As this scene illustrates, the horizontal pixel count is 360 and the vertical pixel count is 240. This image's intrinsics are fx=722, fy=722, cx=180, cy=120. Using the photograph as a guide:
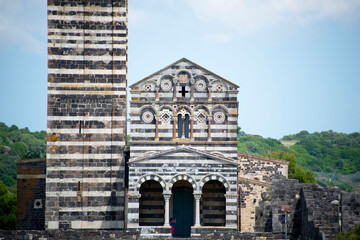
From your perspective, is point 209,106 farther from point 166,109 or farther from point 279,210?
point 279,210

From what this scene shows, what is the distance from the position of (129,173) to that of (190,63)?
312 inches

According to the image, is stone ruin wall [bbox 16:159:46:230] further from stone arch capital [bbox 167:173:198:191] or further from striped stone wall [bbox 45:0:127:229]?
stone arch capital [bbox 167:173:198:191]

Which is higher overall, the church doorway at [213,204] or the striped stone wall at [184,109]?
the striped stone wall at [184,109]

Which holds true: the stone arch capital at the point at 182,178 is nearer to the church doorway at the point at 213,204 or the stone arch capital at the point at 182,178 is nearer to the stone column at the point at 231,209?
the stone column at the point at 231,209

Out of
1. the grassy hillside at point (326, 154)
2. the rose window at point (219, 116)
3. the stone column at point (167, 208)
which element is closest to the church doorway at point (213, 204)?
the stone column at point (167, 208)

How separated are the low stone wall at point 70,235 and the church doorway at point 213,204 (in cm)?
840

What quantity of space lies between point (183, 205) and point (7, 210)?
21222mm

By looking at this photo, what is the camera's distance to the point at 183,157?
42188 millimetres

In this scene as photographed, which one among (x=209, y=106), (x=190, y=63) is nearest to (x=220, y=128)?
(x=209, y=106)

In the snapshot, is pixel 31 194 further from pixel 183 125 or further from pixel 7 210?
pixel 7 210

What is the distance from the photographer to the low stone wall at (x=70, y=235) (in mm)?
36031

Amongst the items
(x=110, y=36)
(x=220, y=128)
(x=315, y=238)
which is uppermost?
(x=110, y=36)

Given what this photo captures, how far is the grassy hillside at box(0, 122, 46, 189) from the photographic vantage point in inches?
3499

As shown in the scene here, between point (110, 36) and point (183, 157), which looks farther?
point (110, 36)
